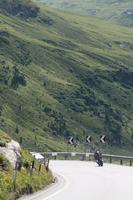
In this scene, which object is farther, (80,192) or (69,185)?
(69,185)

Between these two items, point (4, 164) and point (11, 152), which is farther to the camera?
point (11, 152)

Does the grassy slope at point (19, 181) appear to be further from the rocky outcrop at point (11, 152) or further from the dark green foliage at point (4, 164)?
the rocky outcrop at point (11, 152)

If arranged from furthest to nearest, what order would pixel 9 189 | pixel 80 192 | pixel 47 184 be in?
pixel 47 184, pixel 80 192, pixel 9 189

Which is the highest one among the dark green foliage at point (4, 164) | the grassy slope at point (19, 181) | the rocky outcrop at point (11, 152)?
the rocky outcrop at point (11, 152)

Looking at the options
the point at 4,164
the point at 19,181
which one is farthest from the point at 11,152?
the point at 19,181

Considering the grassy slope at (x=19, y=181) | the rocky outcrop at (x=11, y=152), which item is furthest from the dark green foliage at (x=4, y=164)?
the rocky outcrop at (x=11, y=152)

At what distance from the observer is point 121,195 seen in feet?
86.1

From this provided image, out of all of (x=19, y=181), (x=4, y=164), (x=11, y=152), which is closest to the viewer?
(x=19, y=181)

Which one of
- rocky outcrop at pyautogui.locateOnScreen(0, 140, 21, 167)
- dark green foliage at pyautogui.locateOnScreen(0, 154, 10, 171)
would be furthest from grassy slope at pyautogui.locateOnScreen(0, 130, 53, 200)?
rocky outcrop at pyautogui.locateOnScreen(0, 140, 21, 167)

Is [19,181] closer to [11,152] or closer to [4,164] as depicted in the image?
[4,164]

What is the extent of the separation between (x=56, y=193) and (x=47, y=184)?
11.4ft

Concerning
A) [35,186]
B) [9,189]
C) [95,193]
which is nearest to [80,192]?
[95,193]

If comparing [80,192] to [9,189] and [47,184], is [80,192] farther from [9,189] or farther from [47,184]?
[9,189]

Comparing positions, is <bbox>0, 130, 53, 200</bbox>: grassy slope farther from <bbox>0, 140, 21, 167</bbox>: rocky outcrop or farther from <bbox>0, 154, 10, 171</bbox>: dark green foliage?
<bbox>0, 140, 21, 167</bbox>: rocky outcrop
